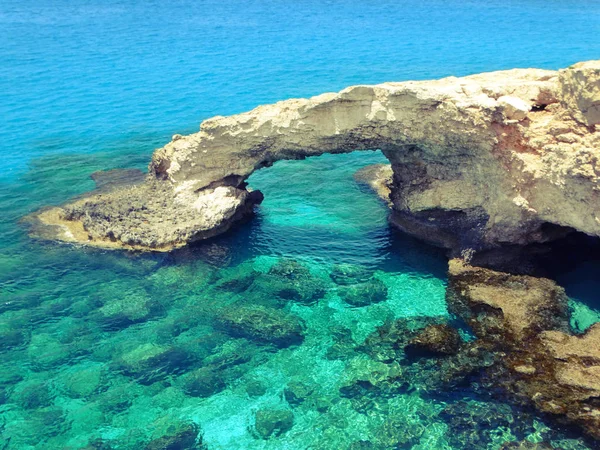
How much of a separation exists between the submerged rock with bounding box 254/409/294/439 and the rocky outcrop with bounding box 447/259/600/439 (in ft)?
15.3

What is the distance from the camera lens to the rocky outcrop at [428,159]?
1446 cm

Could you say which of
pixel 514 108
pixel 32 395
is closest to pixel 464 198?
pixel 514 108

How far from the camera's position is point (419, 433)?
1256 cm

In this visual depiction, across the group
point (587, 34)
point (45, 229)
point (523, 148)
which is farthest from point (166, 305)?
point (587, 34)

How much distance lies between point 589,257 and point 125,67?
32.7m

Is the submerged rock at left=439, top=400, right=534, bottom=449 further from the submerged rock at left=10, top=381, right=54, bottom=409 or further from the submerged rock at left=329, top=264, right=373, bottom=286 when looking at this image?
the submerged rock at left=10, top=381, right=54, bottom=409

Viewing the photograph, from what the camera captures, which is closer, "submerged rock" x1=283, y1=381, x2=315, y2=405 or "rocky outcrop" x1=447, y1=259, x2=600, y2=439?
"rocky outcrop" x1=447, y1=259, x2=600, y2=439

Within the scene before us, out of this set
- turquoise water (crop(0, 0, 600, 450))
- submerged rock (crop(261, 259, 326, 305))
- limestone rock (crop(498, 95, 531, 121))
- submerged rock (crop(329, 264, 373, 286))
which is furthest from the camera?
submerged rock (crop(329, 264, 373, 286))

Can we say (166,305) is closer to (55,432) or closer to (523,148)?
(55,432)

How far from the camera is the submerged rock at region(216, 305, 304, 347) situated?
50.8 ft

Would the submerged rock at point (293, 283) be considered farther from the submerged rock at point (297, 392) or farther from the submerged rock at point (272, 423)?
the submerged rock at point (272, 423)

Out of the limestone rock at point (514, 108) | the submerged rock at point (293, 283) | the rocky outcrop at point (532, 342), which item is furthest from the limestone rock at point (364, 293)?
the limestone rock at point (514, 108)

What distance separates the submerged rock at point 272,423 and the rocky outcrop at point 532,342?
15.3 ft

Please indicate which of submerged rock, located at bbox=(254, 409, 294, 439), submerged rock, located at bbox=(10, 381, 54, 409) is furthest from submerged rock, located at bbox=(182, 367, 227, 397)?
submerged rock, located at bbox=(10, 381, 54, 409)
